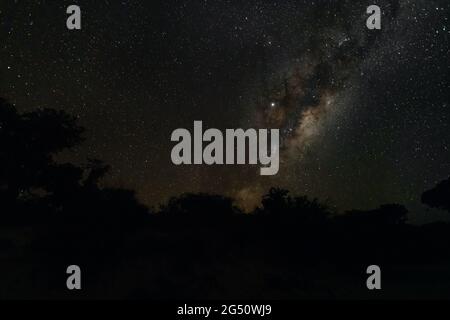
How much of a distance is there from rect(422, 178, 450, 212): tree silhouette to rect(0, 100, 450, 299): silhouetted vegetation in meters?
0.02

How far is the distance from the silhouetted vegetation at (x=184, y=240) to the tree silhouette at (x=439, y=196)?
0.02m

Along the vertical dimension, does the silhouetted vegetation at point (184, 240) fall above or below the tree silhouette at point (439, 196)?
below

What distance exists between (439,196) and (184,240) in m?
3.44

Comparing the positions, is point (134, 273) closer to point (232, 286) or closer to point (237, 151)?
point (232, 286)

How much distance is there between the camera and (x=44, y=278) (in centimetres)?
711

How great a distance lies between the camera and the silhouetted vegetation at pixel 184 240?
7.32 m

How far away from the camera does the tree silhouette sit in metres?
7.81

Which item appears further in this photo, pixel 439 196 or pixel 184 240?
pixel 439 196

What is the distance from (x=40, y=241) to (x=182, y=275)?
1881 millimetres

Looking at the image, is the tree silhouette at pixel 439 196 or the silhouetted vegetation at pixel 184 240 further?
the tree silhouette at pixel 439 196

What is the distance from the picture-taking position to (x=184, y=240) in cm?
761

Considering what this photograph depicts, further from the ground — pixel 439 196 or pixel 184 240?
pixel 439 196

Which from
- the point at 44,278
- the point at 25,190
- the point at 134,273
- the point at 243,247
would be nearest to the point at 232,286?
the point at 243,247
